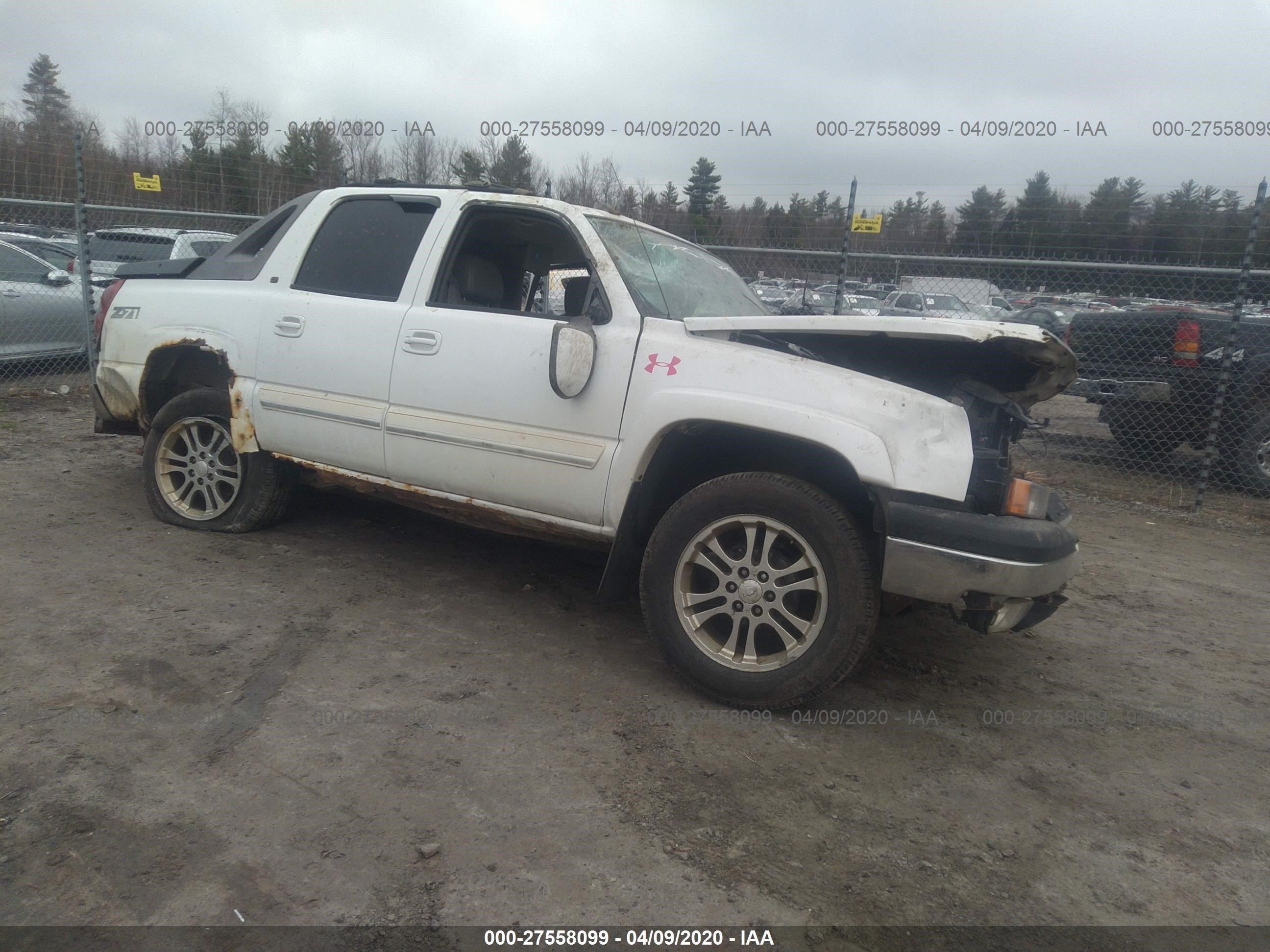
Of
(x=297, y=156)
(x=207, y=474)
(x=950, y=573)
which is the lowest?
(x=207, y=474)

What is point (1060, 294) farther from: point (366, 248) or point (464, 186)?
point (366, 248)

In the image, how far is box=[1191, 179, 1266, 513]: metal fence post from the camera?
258 inches

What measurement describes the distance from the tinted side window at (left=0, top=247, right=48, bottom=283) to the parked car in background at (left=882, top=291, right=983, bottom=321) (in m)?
9.22

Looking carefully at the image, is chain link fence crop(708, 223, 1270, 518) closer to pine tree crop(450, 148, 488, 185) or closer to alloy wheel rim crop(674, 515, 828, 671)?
alloy wheel rim crop(674, 515, 828, 671)

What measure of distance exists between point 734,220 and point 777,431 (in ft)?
19.9

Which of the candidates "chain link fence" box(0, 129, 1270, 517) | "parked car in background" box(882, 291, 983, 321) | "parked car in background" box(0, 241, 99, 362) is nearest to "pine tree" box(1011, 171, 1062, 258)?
"chain link fence" box(0, 129, 1270, 517)

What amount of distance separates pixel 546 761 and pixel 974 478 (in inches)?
71.2

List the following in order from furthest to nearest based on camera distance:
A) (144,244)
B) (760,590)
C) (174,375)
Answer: (144,244)
(174,375)
(760,590)

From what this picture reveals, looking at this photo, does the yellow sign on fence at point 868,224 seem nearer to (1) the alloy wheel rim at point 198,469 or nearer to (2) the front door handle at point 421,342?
(2) the front door handle at point 421,342

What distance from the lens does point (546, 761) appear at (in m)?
2.91

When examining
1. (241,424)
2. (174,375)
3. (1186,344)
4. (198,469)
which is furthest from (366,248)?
(1186,344)

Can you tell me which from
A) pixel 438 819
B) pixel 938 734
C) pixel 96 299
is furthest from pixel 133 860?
pixel 96 299

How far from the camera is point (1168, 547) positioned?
6.22 meters

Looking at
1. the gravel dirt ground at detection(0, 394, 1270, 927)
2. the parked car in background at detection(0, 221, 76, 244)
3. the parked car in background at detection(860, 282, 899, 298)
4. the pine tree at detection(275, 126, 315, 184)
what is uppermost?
the pine tree at detection(275, 126, 315, 184)
